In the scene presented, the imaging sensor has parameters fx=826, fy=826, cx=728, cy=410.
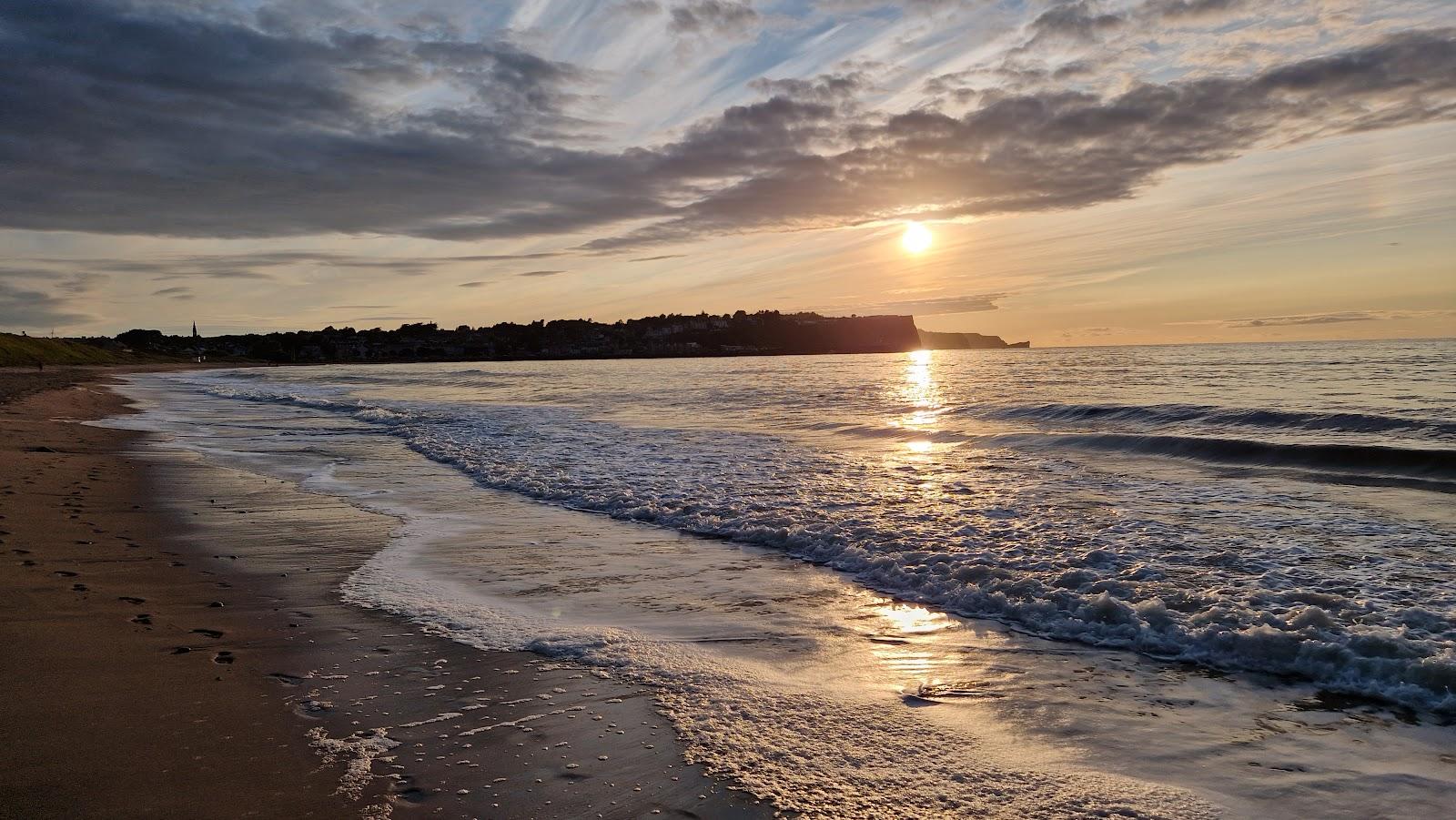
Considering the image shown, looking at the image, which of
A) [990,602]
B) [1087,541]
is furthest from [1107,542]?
[990,602]

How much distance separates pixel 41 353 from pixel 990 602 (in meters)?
103

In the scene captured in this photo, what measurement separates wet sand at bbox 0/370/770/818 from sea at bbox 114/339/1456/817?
15.2 inches

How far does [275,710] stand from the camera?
4.49 meters

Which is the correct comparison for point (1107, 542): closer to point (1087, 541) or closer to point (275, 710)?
point (1087, 541)

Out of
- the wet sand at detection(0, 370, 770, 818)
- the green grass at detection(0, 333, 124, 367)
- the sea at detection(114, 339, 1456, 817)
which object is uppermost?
the green grass at detection(0, 333, 124, 367)

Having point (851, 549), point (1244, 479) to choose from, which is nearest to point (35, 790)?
point (851, 549)

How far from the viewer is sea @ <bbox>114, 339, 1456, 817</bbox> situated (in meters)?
4.07

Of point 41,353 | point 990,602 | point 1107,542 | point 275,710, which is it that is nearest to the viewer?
point 275,710

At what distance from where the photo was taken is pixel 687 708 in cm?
473

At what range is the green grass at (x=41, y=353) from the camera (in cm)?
7325

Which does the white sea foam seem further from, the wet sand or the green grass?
the green grass

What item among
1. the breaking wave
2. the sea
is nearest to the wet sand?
the sea

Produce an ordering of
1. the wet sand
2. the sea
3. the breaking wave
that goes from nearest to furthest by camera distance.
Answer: the wet sand
the sea
the breaking wave

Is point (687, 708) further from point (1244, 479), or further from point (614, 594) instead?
point (1244, 479)
